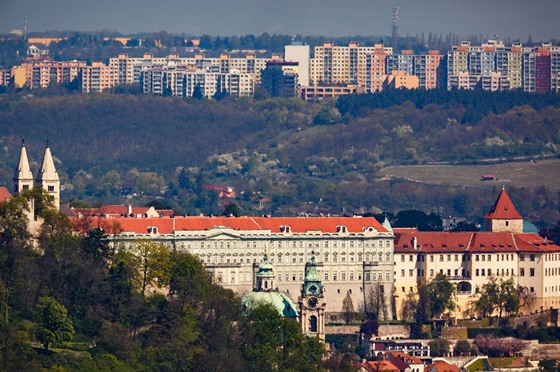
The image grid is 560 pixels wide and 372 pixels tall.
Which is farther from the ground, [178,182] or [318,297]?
[178,182]

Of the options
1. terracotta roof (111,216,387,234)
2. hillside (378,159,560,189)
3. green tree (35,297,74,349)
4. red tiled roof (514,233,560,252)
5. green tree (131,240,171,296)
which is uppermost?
hillside (378,159,560,189)

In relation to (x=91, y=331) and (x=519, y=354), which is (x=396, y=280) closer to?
(x=519, y=354)

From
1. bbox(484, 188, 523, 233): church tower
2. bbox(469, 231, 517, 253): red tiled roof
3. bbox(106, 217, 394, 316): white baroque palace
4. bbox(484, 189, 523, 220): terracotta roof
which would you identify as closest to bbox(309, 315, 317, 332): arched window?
bbox(106, 217, 394, 316): white baroque palace

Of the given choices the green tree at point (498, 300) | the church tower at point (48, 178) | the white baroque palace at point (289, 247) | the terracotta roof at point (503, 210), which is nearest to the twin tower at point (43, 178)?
the church tower at point (48, 178)

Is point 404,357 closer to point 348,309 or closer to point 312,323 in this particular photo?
point 312,323

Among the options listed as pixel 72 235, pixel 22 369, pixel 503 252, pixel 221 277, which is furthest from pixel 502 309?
pixel 22 369

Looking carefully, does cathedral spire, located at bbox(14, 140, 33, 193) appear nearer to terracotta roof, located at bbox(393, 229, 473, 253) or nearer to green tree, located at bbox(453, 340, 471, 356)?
terracotta roof, located at bbox(393, 229, 473, 253)
